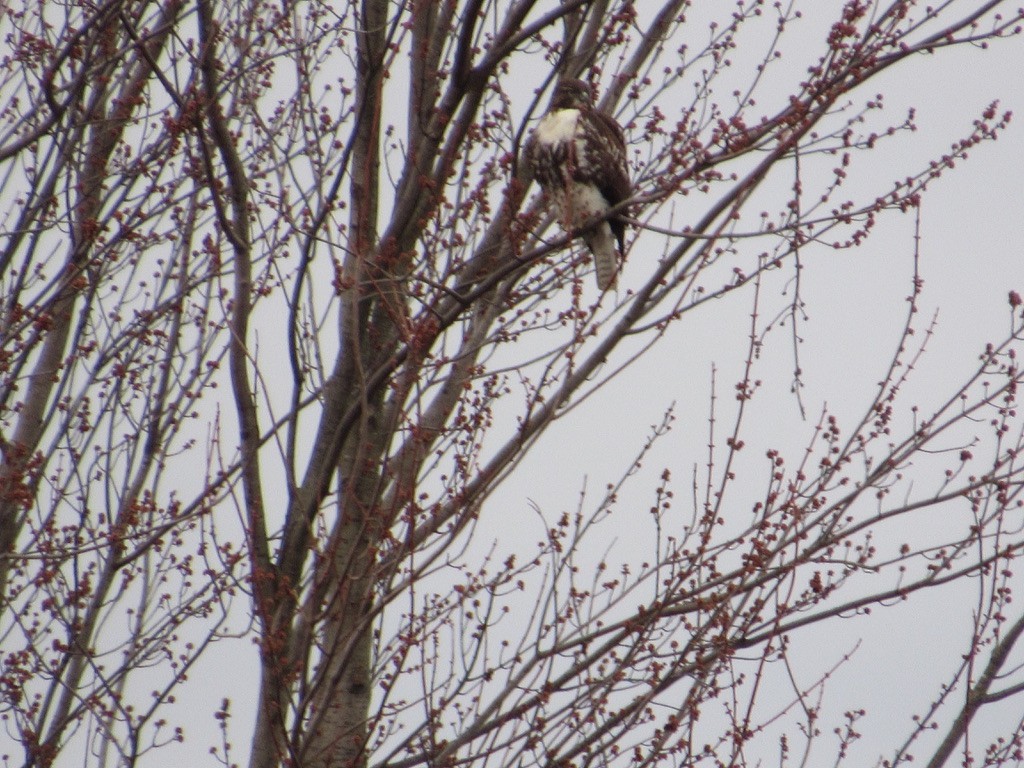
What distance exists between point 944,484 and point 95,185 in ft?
10.0

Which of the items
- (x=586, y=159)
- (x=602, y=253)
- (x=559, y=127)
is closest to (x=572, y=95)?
(x=559, y=127)

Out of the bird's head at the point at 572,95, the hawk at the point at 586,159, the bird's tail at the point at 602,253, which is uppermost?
the bird's head at the point at 572,95

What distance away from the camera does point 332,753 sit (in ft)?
11.5

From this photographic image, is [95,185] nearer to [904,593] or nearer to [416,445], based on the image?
[416,445]

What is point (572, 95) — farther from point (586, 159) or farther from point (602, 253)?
point (602, 253)

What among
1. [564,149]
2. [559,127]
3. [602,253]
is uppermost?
[559,127]

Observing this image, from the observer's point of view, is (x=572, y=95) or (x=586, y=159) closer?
(x=572, y=95)

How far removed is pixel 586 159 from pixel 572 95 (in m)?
0.26

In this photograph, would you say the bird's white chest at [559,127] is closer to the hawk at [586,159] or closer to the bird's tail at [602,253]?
the hawk at [586,159]

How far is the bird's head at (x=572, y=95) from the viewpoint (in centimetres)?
489

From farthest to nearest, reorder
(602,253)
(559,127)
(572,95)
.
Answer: (559,127)
(572,95)
(602,253)

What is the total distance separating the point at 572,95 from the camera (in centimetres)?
493

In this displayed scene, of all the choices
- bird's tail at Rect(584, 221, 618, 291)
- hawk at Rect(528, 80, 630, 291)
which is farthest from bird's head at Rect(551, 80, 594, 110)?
bird's tail at Rect(584, 221, 618, 291)

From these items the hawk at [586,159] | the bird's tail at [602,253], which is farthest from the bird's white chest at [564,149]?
the bird's tail at [602,253]
